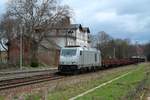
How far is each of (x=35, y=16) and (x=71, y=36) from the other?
4104cm

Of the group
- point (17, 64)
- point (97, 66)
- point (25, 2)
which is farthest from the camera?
point (25, 2)

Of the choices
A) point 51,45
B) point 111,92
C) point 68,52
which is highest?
point 51,45

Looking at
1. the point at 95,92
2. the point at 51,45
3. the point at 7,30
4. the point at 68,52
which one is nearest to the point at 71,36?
the point at 51,45

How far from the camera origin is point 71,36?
384ft

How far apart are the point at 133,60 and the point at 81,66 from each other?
64341 millimetres

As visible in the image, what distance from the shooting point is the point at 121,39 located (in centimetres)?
16738

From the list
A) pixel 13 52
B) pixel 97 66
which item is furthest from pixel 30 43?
pixel 97 66

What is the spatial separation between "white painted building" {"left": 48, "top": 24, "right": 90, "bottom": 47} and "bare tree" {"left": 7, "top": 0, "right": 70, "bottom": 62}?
2117cm

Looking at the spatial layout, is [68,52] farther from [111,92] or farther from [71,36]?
[71,36]

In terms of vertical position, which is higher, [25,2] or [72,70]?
[25,2]

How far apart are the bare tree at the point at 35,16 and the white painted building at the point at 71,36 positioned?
69.5 feet

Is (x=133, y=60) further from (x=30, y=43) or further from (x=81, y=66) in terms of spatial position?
(x=81, y=66)

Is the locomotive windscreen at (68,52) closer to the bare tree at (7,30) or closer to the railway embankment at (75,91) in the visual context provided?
the railway embankment at (75,91)

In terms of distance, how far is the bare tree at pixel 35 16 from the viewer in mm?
76062
